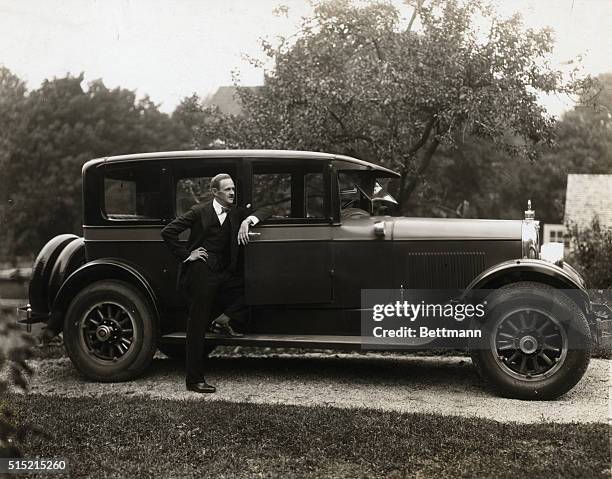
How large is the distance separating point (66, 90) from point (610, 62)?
28380 millimetres

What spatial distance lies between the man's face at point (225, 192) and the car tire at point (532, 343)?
234cm

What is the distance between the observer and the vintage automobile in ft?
18.1

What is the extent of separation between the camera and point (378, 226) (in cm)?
592

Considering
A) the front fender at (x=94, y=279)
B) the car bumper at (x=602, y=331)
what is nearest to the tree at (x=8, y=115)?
the front fender at (x=94, y=279)

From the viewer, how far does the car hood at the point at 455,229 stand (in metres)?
5.92

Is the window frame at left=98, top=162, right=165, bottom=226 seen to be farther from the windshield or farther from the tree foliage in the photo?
the tree foliage

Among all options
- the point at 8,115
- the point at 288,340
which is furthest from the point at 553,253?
the point at 8,115

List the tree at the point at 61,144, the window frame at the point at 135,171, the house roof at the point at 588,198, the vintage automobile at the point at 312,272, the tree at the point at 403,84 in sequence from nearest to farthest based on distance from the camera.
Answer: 1. the vintage automobile at the point at 312,272
2. the window frame at the point at 135,171
3. the tree at the point at 403,84
4. the house roof at the point at 588,198
5. the tree at the point at 61,144

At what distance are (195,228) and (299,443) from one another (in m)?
2.30

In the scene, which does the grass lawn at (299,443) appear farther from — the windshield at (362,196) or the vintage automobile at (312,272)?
the windshield at (362,196)

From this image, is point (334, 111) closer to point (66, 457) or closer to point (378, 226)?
point (378, 226)

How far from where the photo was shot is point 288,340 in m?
5.91

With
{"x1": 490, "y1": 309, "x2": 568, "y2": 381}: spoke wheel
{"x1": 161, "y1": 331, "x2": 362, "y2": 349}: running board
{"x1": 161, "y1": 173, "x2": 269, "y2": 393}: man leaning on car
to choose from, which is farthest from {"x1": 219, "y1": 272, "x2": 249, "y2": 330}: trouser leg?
{"x1": 490, "y1": 309, "x2": 568, "y2": 381}: spoke wheel

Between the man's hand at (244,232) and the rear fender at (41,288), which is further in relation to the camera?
the rear fender at (41,288)
